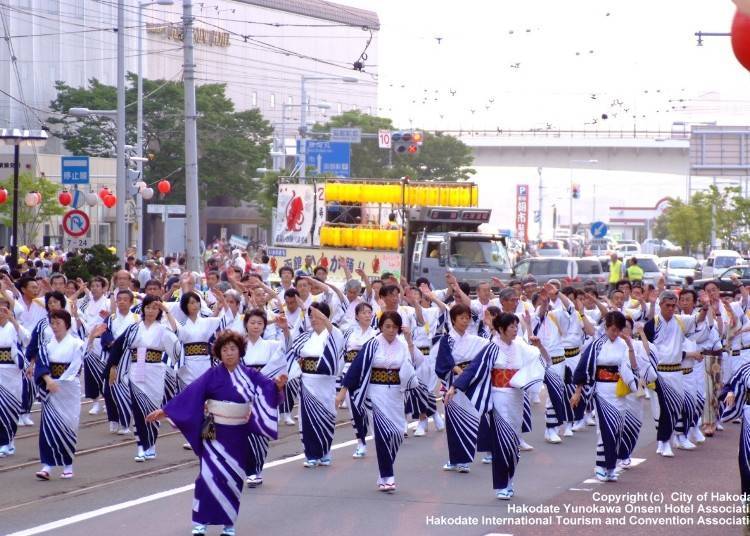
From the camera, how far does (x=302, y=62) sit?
7112cm

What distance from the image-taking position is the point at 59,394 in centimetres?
1131

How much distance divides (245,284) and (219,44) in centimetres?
5167

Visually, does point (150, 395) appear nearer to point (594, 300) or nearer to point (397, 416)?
point (397, 416)

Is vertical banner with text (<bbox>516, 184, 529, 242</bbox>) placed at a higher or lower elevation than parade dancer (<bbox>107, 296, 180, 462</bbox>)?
higher

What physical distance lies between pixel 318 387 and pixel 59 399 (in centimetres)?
236

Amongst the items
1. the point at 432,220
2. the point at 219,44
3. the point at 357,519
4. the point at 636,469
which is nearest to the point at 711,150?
the point at 432,220

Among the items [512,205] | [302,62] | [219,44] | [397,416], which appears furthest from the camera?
[512,205]

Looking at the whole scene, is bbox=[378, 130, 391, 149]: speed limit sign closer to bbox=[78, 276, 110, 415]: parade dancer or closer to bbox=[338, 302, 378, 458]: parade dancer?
bbox=[78, 276, 110, 415]: parade dancer

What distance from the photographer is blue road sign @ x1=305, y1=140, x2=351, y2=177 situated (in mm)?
46219

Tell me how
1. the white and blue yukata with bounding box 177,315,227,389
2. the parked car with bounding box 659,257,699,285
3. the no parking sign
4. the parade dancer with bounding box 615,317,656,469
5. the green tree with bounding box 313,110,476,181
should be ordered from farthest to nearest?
the green tree with bounding box 313,110,476,181 → the parked car with bounding box 659,257,699,285 → the no parking sign → the white and blue yukata with bounding box 177,315,227,389 → the parade dancer with bounding box 615,317,656,469

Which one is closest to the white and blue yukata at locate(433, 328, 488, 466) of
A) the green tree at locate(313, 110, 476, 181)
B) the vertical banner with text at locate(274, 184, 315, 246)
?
the vertical banner with text at locate(274, 184, 315, 246)

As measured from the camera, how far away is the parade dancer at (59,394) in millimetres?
11188

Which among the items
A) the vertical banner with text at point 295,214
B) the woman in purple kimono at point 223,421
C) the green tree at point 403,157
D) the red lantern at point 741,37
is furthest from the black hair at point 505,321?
the green tree at point 403,157

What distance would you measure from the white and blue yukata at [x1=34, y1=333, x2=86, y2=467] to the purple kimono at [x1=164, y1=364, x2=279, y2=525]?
9.31 ft
